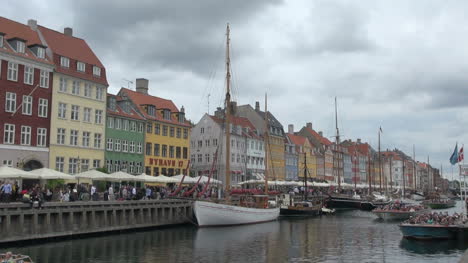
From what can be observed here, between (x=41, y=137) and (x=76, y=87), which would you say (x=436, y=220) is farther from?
(x=76, y=87)

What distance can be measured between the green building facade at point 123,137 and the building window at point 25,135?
11.9 metres

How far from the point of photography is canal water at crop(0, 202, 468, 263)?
1139 inches

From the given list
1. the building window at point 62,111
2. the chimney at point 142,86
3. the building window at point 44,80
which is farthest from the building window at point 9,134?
the chimney at point 142,86

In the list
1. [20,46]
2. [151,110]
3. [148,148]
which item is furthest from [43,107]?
[151,110]

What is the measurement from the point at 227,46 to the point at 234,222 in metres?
18.2

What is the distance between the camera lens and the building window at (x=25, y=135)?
49281 millimetres

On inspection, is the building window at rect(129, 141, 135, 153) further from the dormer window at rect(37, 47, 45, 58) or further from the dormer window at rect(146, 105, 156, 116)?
the dormer window at rect(37, 47, 45, 58)

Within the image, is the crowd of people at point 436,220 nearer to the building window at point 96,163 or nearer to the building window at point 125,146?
the building window at point 96,163

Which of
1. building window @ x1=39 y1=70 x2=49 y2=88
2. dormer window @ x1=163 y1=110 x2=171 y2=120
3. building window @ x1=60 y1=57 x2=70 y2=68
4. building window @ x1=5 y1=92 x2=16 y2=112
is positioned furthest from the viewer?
dormer window @ x1=163 y1=110 x2=171 y2=120

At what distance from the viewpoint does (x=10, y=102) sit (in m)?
48.4

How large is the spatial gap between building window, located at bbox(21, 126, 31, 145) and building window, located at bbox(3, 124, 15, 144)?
3.51 feet

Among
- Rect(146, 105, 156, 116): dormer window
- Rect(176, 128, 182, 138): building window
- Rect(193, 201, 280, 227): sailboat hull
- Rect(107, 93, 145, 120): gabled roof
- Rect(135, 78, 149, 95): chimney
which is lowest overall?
Rect(193, 201, 280, 227): sailboat hull

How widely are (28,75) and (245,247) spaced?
1182 inches

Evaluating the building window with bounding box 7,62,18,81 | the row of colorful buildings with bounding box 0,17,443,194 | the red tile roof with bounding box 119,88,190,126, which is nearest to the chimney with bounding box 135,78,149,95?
the row of colorful buildings with bounding box 0,17,443,194
